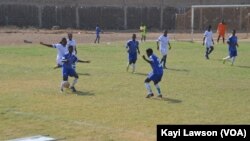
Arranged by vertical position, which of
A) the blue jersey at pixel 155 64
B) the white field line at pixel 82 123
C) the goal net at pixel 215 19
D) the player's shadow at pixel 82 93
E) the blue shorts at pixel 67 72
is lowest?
the white field line at pixel 82 123

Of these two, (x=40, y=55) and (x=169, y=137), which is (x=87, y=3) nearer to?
(x=40, y=55)

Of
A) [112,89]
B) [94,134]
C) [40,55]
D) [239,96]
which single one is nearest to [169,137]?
[94,134]

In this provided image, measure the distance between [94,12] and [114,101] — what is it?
6251 cm

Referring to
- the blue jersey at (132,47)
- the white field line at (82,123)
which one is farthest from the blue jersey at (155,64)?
the blue jersey at (132,47)

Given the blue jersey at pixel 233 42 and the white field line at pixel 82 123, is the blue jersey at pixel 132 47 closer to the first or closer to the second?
the blue jersey at pixel 233 42

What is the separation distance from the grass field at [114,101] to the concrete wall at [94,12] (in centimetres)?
4702

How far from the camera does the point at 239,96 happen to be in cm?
1792

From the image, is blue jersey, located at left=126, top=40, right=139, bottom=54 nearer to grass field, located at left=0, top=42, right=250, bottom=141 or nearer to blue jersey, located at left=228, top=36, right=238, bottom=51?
grass field, located at left=0, top=42, right=250, bottom=141

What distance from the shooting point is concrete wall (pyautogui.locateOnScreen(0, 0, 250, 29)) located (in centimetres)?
7462

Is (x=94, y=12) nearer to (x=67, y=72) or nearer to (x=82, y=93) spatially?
(x=67, y=72)

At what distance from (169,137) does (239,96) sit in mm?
8355

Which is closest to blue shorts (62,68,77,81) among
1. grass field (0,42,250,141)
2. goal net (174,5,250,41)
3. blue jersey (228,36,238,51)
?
grass field (0,42,250,141)

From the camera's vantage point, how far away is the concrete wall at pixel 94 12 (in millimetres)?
74625

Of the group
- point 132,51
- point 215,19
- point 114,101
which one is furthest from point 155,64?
point 215,19
